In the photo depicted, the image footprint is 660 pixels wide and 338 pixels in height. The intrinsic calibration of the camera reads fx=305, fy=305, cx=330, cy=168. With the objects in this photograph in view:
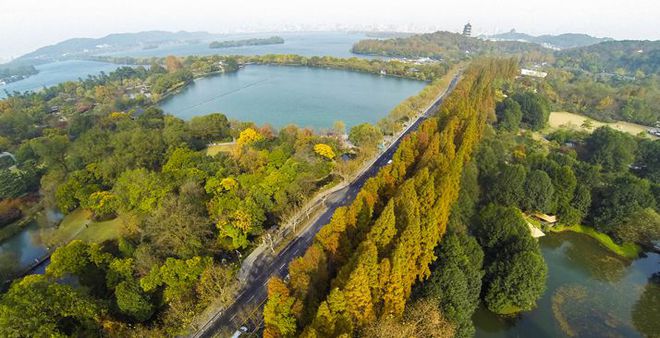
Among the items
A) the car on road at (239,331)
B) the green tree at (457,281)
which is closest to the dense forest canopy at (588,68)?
the green tree at (457,281)

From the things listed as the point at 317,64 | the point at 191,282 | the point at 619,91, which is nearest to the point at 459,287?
the point at 191,282

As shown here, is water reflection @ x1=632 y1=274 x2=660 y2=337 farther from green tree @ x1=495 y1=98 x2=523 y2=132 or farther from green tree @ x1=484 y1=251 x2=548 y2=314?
green tree @ x1=495 y1=98 x2=523 y2=132

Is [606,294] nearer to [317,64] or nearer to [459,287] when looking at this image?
[459,287]

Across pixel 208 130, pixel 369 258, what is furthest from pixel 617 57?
pixel 369 258

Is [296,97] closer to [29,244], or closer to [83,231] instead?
[83,231]

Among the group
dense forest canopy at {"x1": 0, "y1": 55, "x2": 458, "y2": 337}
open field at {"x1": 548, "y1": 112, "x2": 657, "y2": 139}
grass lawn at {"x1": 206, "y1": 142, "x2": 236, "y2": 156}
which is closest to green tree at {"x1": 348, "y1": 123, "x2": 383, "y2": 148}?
dense forest canopy at {"x1": 0, "y1": 55, "x2": 458, "y2": 337}
